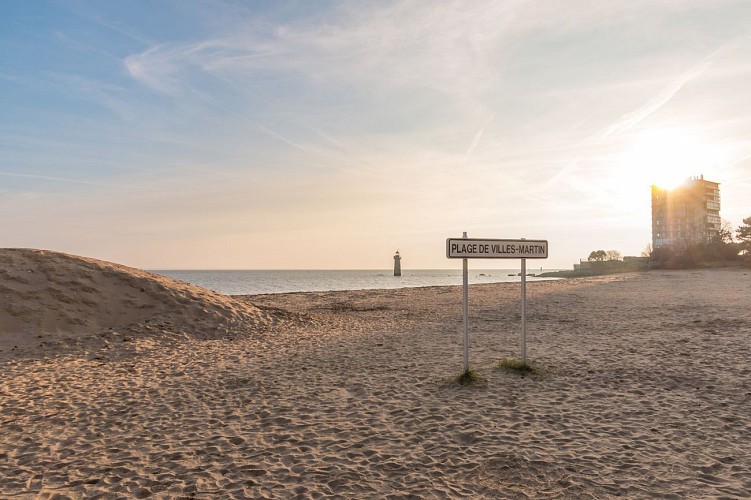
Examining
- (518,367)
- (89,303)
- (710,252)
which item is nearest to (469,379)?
(518,367)

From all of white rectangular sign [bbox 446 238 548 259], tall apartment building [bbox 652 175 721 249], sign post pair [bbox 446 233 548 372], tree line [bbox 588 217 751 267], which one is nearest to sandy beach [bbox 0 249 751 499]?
sign post pair [bbox 446 233 548 372]

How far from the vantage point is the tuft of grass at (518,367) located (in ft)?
32.3

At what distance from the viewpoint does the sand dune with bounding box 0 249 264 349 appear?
580 inches

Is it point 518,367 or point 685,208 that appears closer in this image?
point 518,367

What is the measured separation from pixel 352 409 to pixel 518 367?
13.6 feet

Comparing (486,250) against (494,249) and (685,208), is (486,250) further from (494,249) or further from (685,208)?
(685,208)

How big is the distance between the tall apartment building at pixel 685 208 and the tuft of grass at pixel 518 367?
147033mm

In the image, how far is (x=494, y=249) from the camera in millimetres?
9344

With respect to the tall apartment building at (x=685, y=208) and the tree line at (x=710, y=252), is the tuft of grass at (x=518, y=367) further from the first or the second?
the tall apartment building at (x=685, y=208)

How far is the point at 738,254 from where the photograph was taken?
3413 inches

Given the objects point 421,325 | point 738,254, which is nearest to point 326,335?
point 421,325

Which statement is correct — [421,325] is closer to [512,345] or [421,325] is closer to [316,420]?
[512,345]

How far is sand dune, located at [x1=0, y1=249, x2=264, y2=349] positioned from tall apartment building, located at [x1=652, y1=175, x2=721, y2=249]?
146 meters

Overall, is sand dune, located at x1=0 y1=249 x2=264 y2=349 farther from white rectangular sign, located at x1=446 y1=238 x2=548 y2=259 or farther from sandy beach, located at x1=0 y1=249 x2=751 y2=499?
white rectangular sign, located at x1=446 y1=238 x2=548 y2=259
